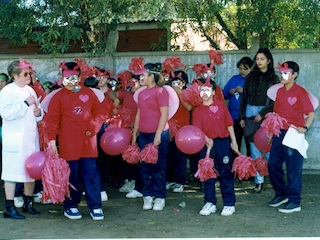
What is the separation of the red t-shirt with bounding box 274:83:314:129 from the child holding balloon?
0.68m

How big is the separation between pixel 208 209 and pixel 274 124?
1276 mm

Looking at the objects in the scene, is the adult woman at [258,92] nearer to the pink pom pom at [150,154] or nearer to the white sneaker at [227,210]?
the white sneaker at [227,210]

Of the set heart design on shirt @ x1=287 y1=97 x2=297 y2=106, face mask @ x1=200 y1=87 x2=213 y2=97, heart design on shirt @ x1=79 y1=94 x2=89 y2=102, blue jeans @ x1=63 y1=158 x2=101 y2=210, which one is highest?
face mask @ x1=200 y1=87 x2=213 y2=97

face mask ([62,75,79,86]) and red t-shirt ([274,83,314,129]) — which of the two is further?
red t-shirt ([274,83,314,129])

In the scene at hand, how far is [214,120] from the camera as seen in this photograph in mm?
7375

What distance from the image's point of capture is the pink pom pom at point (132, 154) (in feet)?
25.7

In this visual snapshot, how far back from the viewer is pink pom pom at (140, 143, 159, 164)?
24.6ft

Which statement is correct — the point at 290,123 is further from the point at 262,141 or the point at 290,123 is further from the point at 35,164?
the point at 35,164

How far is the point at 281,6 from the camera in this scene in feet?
32.1

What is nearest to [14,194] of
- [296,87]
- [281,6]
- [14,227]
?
[14,227]

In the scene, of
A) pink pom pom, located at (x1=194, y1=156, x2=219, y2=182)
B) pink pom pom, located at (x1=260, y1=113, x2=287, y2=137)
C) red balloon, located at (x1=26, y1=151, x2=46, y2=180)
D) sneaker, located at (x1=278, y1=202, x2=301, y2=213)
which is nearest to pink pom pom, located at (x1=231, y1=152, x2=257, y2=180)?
pink pom pom, located at (x1=194, y1=156, x2=219, y2=182)

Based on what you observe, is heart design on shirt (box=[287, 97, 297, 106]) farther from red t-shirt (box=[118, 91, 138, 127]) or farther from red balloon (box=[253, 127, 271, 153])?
red t-shirt (box=[118, 91, 138, 127])

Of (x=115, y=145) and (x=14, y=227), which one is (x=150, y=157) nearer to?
(x=115, y=145)

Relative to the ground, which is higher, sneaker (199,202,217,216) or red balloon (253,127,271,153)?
red balloon (253,127,271,153)
